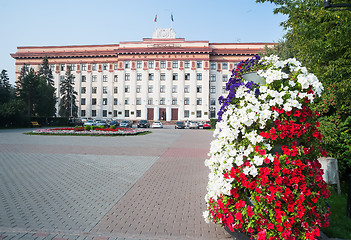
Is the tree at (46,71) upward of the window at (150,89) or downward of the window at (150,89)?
upward

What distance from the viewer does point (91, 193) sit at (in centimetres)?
612

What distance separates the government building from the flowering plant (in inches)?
2462

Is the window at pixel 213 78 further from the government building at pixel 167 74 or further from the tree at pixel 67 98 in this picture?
the tree at pixel 67 98

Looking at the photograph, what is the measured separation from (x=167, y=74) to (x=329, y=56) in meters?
59.3

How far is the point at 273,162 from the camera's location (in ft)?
10.9

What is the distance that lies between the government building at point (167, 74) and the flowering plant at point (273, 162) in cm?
6253


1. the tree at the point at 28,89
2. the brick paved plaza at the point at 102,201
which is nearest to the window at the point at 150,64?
the tree at the point at 28,89

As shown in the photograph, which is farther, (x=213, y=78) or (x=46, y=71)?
(x=213, y=78)

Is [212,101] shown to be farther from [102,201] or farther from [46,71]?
[102,201]

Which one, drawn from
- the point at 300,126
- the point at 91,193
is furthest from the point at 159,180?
the point at 300,126

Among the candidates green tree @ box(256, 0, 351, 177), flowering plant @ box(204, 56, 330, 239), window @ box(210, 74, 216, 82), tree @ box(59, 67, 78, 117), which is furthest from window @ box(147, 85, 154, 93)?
flowering plant @ box(204, 56, 330, 239)

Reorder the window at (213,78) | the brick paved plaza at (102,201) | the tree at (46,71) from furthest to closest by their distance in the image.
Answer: the window at (213,78) < the tree at (46,71) < the brick paved plaza at (102,201)

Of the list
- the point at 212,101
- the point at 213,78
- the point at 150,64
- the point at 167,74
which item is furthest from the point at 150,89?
the point at 213,78

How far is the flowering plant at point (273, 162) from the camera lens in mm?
3246
